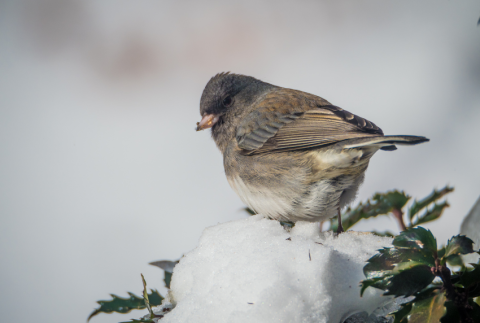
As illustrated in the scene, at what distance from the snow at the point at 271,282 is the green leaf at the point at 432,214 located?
0.33 meters

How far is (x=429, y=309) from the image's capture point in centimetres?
46

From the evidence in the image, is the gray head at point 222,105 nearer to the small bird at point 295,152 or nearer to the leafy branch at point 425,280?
the small bird at point 295,152

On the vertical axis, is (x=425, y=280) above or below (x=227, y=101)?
below

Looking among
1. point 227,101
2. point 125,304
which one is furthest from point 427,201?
point 125,304

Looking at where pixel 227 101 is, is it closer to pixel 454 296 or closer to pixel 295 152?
pixel 295 152

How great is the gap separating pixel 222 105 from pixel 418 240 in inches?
38.5

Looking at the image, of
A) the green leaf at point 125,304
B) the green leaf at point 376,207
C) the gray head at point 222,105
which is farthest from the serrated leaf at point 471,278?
the gray head at point 222,105

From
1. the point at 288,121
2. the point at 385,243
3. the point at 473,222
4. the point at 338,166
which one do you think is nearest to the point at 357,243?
the point at 385,243

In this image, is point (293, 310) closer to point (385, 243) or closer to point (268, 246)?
point (268, 246)

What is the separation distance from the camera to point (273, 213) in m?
1.03

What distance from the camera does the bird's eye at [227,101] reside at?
1.34 meters

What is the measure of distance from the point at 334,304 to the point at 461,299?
0.22m

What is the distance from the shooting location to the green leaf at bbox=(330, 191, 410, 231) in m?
1.03

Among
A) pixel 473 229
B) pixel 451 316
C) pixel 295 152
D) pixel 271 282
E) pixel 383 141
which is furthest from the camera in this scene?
pixel 295 152
